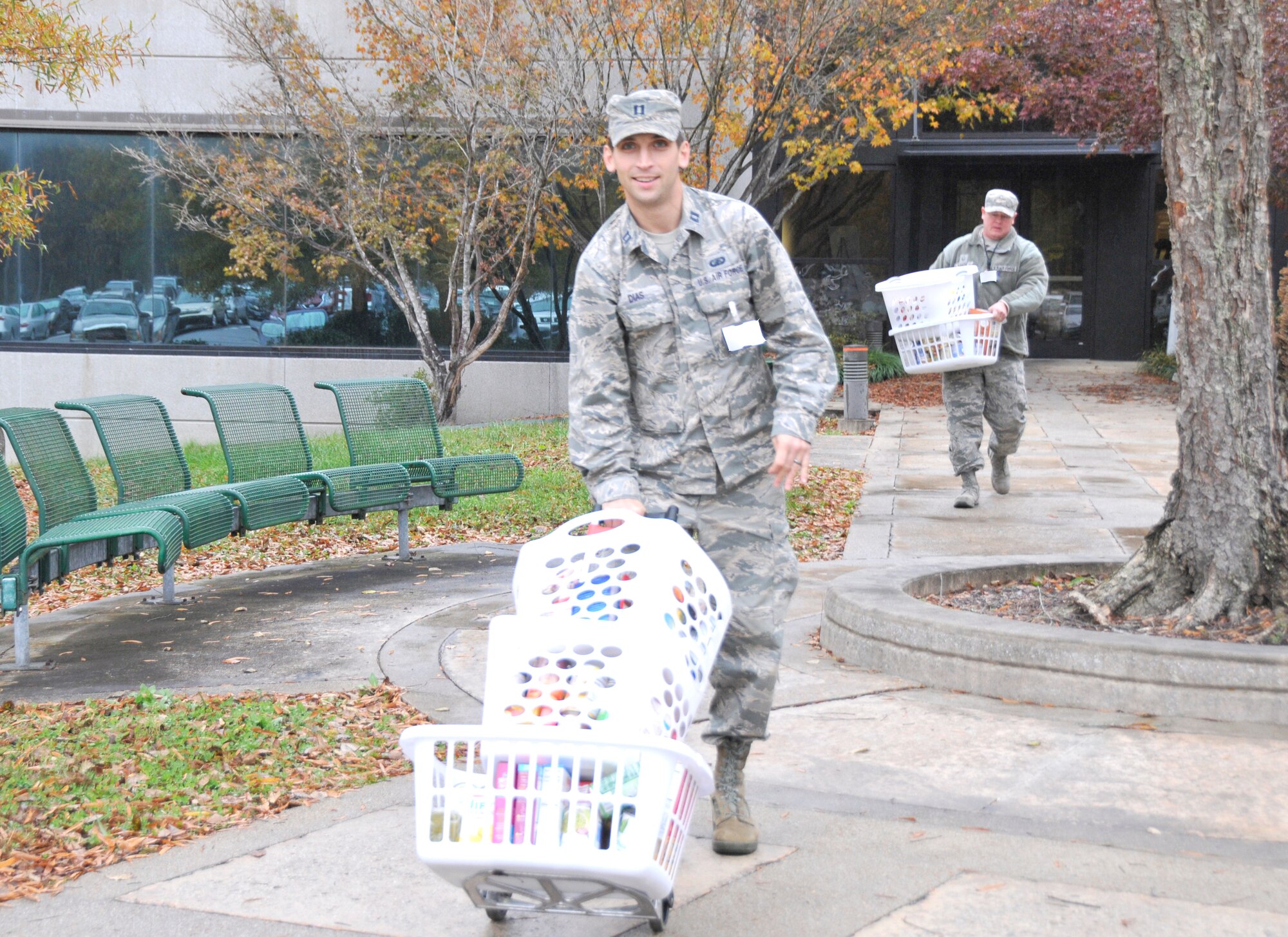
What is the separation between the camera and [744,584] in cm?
373

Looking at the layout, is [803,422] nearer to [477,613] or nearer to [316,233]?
[477,613]

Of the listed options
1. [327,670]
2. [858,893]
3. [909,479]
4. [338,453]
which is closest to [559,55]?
[338,453]

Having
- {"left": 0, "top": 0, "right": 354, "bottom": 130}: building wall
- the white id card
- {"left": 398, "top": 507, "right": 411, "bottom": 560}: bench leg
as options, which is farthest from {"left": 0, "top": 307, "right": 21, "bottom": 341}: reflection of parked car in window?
the white id card

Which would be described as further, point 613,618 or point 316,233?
point 316,233

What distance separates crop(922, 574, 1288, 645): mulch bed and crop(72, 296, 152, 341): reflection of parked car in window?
17108 millimetres

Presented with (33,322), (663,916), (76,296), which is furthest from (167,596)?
→ (33,322)

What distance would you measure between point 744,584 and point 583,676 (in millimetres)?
984

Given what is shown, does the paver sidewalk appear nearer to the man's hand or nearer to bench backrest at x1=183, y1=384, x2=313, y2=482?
bench backrest at x1=183, y1=384, x2=313, y2=482

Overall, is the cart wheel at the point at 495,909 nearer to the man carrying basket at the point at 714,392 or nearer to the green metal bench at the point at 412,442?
the man carrying basket at the point at 714,392

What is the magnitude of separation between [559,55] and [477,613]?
34.1 feet

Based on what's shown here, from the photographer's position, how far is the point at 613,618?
2.96m

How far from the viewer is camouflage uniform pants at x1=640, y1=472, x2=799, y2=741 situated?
12.2 ft

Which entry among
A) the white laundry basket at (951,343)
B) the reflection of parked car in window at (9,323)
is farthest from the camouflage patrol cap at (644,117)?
the reflection of parked car in window at (9,323)

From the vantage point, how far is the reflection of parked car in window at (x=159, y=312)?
20.6 metres
